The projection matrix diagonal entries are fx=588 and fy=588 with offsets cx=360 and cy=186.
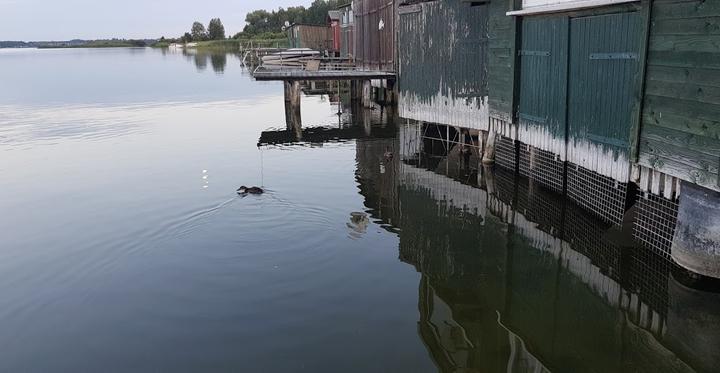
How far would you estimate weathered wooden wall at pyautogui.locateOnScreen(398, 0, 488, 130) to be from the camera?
17.8 m

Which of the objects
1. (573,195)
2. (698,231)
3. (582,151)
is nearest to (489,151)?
(573,195)

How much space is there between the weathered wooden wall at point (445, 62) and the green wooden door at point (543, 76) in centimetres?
223

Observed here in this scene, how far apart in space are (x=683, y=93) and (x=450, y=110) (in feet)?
34.1

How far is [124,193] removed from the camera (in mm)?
16672

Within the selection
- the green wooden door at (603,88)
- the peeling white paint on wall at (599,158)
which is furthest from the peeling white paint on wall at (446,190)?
the green wooden door at (603,88)

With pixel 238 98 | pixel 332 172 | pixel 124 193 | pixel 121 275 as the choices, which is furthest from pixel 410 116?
pixel 238 98

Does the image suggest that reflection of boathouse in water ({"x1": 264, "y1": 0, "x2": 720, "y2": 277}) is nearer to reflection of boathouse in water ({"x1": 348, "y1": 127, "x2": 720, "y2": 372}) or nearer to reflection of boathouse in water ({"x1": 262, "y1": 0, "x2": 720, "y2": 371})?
reflection of boathouse in water ({"x1": 262, "y1": 0, "x2": 720, "y2": 371})

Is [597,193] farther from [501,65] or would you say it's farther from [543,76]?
[501,65]

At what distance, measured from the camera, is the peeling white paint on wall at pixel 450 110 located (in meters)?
18.0

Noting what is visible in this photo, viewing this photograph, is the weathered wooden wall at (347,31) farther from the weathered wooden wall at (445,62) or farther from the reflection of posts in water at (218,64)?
the reflection of posts in water at (218,64)

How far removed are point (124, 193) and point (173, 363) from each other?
33.4ft

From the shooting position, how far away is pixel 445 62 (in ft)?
63.3

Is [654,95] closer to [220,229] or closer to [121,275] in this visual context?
[220,229]

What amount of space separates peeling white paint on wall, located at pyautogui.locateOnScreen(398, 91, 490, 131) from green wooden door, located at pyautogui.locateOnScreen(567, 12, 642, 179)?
4752 millimetres
